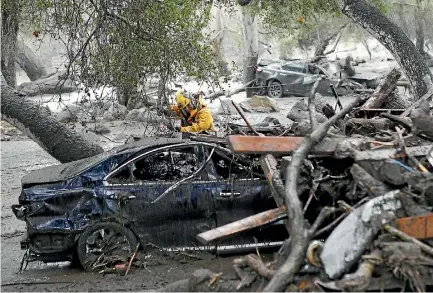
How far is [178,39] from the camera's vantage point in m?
9.38

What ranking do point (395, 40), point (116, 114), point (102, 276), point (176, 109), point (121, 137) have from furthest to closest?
1. point (116, 114)
2. point (121, 137)
3. point (395, 40)
4. point (176, 109)
5. point (102, 276)

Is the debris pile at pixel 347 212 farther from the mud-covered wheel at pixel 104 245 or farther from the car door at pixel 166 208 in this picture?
the mud-covered wheel at pixel 104 245

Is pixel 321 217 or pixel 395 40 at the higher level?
pixel 395 40

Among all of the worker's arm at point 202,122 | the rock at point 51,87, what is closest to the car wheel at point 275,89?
the rock at point 51,87

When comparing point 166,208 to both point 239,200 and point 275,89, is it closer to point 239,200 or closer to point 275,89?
point 239,200

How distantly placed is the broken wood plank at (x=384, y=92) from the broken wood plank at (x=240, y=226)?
395 cm

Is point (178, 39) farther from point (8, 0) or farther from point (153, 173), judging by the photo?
point (8, 0)

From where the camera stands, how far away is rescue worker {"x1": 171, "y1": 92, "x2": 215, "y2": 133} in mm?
9641

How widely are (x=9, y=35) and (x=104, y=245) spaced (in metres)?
10.8

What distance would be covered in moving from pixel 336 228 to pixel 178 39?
5564 mm

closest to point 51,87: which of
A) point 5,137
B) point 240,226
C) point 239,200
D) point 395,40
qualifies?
point 5,137

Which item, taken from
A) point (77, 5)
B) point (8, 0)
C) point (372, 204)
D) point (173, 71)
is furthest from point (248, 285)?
point (8, 0)

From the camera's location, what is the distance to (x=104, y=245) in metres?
6.52

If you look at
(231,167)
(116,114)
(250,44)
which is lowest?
(116,114)
